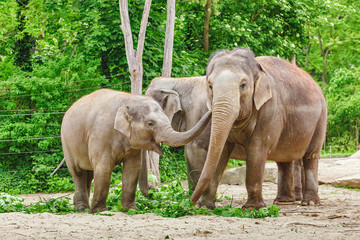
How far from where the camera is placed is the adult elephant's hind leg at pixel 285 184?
945 cm

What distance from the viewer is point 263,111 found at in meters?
7.64

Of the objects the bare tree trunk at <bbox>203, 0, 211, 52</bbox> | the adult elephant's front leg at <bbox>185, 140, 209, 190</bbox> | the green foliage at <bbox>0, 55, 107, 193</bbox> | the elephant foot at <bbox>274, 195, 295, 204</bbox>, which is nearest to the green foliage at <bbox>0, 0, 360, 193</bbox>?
the green foliage at <bbox>0, 55, 107, 193</bbox>

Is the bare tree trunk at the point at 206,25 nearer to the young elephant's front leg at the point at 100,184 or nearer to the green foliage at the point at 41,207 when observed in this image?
the green foliage at the point at 41,207

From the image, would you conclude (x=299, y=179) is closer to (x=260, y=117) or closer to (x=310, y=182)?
(x=310, y=182)

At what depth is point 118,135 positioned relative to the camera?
292 inches

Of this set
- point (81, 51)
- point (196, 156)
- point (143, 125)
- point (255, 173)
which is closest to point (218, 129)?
point (143, 125)

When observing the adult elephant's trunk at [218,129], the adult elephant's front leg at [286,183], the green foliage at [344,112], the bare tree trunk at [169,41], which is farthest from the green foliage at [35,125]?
the green foliage at [344,112]

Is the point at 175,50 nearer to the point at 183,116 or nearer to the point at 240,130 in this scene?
the point at 183,116

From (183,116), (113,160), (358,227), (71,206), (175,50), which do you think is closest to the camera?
(358,227)

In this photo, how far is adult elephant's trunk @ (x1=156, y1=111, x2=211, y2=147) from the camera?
22.6ft

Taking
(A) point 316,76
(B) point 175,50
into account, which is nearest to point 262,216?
(B) point 175,50

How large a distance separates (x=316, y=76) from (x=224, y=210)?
33.2 m

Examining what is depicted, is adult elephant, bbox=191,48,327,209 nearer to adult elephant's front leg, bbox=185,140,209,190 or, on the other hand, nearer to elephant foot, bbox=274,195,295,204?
elephant foot, bbox=274,195,295,204

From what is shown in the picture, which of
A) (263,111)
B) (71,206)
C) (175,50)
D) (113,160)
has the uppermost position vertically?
(175,50)
